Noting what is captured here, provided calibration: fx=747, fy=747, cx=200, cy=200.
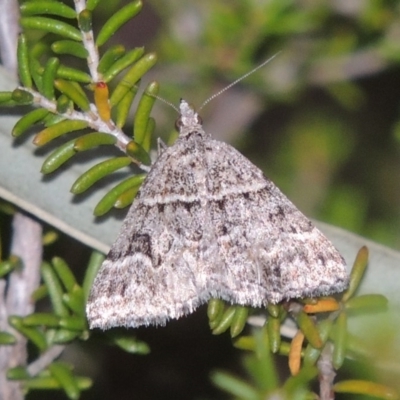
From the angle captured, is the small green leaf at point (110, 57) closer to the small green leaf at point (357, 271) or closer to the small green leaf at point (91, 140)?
the small green leaf at point (91, 140)

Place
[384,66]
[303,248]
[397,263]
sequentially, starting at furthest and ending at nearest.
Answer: [384,66], [303,248], [397,263]

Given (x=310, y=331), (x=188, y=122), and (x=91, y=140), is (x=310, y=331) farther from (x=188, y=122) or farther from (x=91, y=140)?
(x=188, y=122)

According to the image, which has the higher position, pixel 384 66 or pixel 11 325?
pixel 384 66

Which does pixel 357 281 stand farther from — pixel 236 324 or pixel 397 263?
pixel 236 324

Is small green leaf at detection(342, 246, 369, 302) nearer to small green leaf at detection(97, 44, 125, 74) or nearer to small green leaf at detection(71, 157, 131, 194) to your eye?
small green leaf at detection(71, 157, 131, 194)

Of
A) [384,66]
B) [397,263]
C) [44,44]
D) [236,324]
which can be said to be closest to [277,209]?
[397,263]

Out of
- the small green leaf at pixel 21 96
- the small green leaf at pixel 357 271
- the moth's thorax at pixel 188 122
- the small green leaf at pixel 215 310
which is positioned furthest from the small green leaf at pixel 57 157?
the small green leaf at pixel 357 271

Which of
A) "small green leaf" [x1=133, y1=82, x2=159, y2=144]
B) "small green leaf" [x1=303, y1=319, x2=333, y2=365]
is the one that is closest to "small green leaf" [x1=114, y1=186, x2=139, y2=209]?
"small green leaf" [x1=133, y1=82, x2=159, y2=144]
